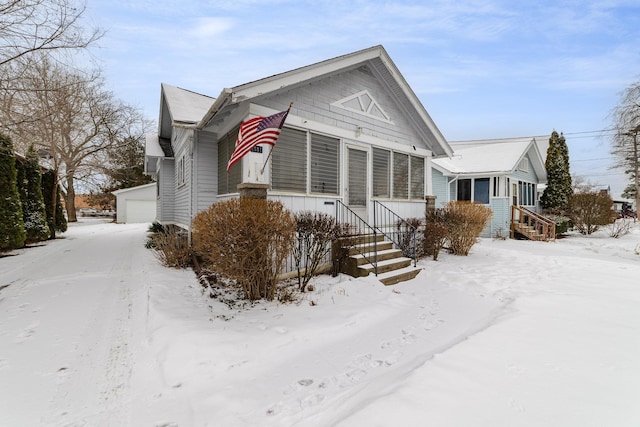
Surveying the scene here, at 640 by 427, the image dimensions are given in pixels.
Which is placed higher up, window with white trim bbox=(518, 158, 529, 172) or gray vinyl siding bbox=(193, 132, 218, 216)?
window with white trim bbox=(518, 158, 529, 172)

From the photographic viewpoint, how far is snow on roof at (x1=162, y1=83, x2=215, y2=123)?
8.51 meters

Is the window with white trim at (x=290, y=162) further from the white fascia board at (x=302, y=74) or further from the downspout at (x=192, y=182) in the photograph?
the downspout at (x=192, y=182)

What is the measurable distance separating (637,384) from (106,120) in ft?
101

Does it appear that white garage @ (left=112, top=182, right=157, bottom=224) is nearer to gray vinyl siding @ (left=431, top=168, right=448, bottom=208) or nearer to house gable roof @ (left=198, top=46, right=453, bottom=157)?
gray vinyl siding @ (left=431, top=168, right=448, bottom=208)

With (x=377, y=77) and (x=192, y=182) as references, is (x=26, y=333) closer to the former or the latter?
(x=192, y=182)

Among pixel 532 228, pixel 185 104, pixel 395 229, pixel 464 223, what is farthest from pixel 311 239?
pixel 532 228

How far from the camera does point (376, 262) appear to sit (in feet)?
21.6

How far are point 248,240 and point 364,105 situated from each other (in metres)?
5.66

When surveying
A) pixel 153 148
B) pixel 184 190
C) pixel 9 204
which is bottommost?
pixel 9 204

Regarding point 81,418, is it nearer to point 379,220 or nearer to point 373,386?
point 373,386

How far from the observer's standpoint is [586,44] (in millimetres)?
13500

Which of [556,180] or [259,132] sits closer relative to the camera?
[259,132]

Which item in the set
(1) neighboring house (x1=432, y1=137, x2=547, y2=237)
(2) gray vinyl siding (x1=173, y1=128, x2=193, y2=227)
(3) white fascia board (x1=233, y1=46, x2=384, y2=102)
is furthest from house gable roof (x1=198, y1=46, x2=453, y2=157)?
(1) neighboring house (x1=432, y1=137, x2=547, y2=237)

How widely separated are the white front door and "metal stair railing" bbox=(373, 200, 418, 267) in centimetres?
45
